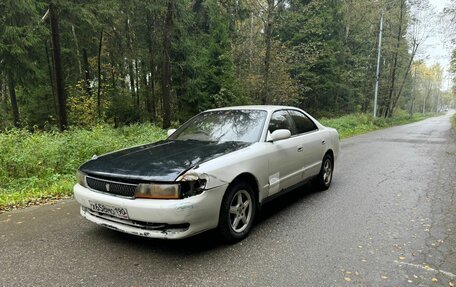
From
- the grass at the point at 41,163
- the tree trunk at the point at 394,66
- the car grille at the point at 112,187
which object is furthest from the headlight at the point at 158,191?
the tree trunk at the point at 394,66

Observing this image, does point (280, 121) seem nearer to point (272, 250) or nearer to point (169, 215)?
point (272, 250)

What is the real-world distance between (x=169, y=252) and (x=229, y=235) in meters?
0.70

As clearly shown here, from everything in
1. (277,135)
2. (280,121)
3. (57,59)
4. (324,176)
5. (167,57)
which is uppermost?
(167,57)

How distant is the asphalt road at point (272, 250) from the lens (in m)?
3.07

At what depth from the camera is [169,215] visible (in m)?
3.16

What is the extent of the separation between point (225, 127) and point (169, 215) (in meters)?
2.01

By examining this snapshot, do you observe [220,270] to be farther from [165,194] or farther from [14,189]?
[14,189]

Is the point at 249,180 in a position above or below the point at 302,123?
below

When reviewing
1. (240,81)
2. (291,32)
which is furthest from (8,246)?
(291,32)

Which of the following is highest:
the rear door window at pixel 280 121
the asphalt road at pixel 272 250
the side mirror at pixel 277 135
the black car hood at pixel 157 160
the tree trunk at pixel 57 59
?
the tree trunk at pixel 57 59

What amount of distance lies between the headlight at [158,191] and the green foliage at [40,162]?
136 inches

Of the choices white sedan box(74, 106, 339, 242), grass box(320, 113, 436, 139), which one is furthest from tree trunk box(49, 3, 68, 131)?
grass box(320, 113, 436, 139)

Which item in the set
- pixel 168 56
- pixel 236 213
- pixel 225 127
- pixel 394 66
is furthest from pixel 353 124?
pixel 236 213

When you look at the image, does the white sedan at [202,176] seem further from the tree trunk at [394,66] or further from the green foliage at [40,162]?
the tree trunk at [394,66]
